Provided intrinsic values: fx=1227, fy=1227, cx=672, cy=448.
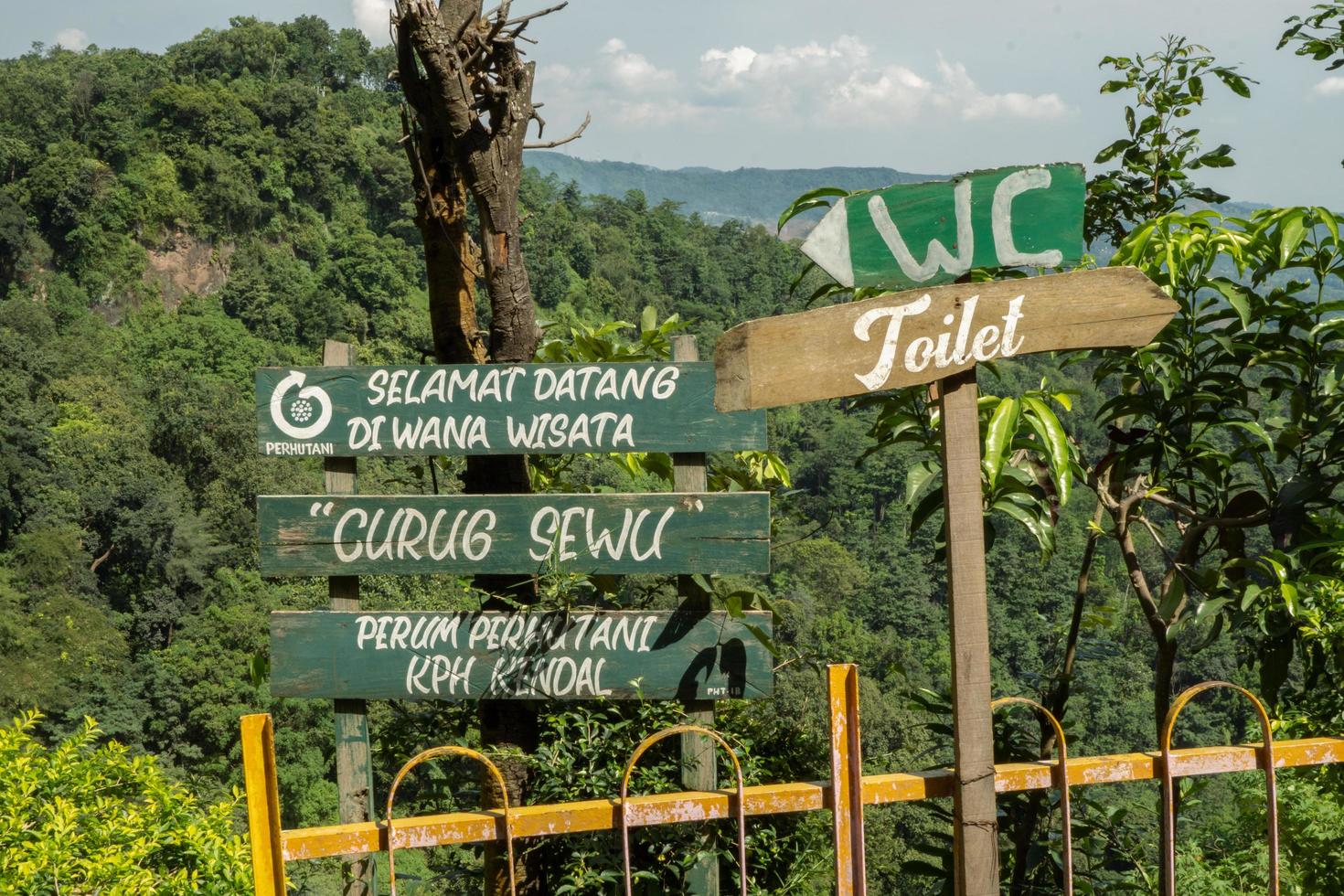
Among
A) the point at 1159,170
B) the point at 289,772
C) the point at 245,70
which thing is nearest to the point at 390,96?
the point at 245,70

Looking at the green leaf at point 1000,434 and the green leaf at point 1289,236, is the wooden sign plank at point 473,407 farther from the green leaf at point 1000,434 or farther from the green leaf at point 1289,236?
the green leaf at point 1289,236

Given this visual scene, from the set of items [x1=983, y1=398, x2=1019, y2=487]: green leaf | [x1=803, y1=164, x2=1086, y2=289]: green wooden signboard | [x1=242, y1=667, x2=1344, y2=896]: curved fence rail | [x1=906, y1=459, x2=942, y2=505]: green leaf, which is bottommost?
[x1=242, y1=667, x2=1344, y2=896]: curved fence rail

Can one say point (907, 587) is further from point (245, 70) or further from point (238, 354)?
point (245, 70)

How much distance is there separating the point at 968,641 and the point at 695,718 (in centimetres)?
89

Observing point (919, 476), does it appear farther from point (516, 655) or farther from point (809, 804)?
point (516, 655)

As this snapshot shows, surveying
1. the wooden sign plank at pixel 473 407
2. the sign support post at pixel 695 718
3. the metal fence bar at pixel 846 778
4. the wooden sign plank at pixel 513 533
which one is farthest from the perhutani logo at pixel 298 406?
the metal fence bar at pixel 846 778

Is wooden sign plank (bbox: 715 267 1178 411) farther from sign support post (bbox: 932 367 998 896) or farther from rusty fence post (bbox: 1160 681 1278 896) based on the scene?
rusty fence post (bbox: 1160 681 1278 896)

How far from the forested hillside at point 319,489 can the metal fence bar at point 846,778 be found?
51 cm

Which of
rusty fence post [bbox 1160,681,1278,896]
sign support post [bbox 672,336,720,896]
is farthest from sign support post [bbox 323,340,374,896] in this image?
rusty fence post [bbox 1160,681,1278,896]

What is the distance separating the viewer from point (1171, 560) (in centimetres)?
258

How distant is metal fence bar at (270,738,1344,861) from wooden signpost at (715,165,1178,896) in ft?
0.26

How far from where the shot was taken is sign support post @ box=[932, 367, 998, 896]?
185cm

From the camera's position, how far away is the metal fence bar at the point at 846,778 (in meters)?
1.79

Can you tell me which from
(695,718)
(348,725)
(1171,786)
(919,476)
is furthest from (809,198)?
(348,725)
